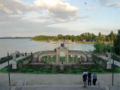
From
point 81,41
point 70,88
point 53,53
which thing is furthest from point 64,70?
point 81,41

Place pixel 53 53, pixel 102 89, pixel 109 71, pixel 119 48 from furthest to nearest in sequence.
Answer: pixel 119 48, pixel 53 53, pixel 109 71, pixel 102 89

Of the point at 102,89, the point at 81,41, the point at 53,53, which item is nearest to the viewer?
the point at 102,89

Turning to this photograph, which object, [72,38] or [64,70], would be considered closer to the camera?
[64,70]

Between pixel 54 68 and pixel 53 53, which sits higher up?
pixel 53 53

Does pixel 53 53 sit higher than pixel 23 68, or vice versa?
pixel 53 53

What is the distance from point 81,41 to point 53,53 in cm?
10376

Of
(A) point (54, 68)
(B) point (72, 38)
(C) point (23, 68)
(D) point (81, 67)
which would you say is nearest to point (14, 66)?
(C) point (23, 68)

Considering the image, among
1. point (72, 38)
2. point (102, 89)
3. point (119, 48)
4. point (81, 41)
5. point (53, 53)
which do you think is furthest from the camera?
point (72, 38)

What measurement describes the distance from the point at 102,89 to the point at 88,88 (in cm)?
103

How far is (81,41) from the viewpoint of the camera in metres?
128

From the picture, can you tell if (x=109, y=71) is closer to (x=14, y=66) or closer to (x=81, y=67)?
(x=81, y=67)

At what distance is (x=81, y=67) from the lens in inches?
916

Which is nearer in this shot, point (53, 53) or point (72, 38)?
point (53, 53)

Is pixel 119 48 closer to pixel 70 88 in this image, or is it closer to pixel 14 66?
pixel 14 66
